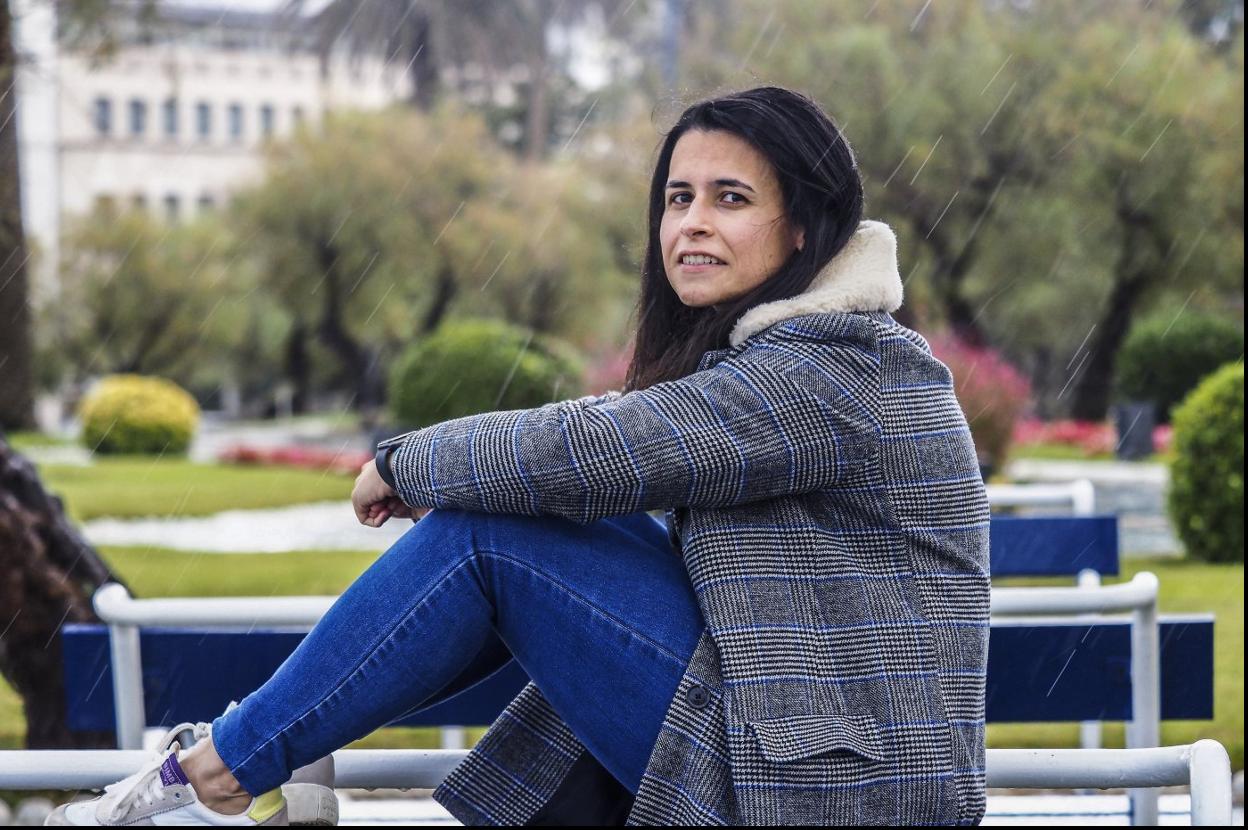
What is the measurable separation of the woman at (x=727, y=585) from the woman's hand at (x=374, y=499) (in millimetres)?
19

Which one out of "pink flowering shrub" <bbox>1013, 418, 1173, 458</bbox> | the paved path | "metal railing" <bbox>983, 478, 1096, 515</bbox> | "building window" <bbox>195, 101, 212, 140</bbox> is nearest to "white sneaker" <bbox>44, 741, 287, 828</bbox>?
"metal railing" <bbox>983, 478, 1096, 515</bbox>

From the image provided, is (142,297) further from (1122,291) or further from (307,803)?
(307,803)

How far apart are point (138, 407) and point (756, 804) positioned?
2011 cm

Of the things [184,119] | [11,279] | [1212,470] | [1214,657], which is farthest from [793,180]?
[184,119]

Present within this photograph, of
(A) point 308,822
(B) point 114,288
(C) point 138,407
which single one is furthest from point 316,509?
(B) point 114,288

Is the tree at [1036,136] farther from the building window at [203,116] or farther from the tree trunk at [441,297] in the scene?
the building window at [203,116]

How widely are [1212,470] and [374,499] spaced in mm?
7030

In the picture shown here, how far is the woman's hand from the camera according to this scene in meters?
A: 2.23

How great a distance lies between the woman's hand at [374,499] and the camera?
2234 millimetres

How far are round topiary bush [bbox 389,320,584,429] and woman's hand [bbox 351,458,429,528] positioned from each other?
39.0ft

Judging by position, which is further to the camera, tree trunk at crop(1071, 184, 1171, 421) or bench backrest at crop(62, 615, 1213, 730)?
tree trunk at crop(1071, 184, 1171, 421)

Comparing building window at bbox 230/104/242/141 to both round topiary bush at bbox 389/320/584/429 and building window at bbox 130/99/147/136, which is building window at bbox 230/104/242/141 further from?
round topiary bush at bbox 389/320/584/429

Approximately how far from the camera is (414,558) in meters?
2.09

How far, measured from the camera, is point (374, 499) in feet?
7.39
